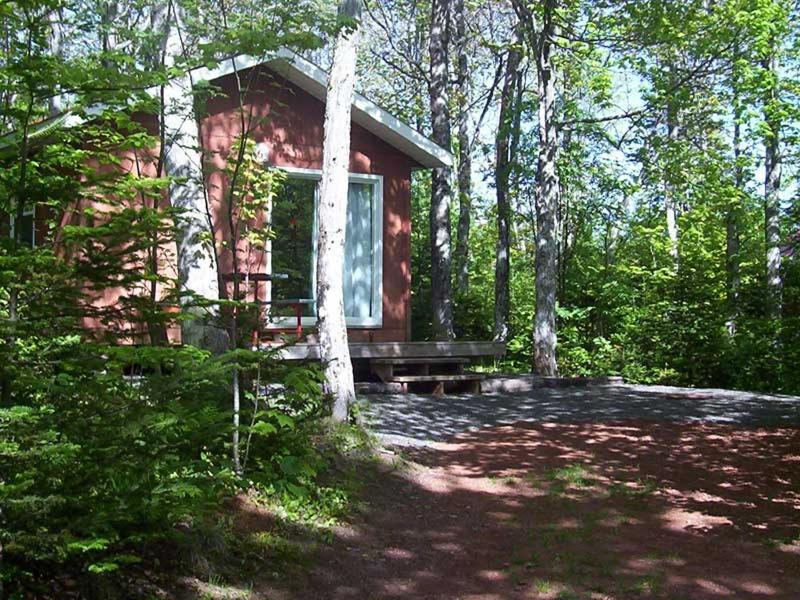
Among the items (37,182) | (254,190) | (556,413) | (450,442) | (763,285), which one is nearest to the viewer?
(37,182)

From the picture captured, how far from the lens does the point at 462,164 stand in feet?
87.2

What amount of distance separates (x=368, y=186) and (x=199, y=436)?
351 inches

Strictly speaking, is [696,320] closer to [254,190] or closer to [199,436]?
[254,190]

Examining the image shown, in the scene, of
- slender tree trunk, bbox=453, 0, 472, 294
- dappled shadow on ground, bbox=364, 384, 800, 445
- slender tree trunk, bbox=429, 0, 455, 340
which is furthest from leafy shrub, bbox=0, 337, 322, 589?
slender tree trunk, bbox=453, 0, 472, 294

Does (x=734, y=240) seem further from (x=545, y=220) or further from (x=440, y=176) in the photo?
(x=440, y=176)

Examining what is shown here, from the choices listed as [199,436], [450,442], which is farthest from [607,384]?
[199,436]

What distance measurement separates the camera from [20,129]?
348cm

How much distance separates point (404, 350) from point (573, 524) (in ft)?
19.5

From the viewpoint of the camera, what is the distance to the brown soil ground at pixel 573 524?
4.86 m

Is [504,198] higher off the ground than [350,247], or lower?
higher

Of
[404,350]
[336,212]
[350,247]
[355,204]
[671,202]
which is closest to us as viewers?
[336,212]

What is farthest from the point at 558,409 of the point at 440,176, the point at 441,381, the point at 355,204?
the point at 440,176

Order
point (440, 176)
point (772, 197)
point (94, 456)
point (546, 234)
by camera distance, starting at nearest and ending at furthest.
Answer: point (94, 456) → point (546, 234) → point (440, 176) → point (772, 197)

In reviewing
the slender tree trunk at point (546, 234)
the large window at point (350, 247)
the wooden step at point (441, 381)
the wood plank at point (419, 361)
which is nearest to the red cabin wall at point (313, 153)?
the large window at point (350, 247)
